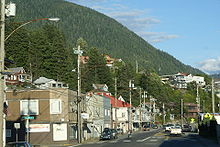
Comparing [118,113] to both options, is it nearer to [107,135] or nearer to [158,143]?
[107,135]

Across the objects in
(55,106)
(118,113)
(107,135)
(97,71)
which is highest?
(97,71)

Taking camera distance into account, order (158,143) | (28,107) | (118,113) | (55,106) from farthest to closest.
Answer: (118,113) → (55,106) → (28,107) → (158,143)

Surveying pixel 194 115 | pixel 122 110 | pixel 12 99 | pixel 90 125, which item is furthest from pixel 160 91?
pixel 12 99

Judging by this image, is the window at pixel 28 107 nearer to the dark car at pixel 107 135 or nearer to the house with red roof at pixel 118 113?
the dark car at pixel 107 135

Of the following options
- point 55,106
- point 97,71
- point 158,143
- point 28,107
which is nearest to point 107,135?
point 55,106

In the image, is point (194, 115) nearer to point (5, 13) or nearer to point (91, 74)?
point (91, 74)

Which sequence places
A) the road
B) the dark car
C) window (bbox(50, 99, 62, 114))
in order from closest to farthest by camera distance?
1. the road
2. window (bbox(50, 99, 62, 114))
3. the dark car

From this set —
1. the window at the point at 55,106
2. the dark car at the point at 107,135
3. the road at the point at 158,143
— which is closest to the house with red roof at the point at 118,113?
the dark car at the point at 107,135

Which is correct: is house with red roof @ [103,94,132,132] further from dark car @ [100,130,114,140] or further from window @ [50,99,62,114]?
window @ [50,99,62,114]

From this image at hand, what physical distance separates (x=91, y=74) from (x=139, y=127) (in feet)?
77.0

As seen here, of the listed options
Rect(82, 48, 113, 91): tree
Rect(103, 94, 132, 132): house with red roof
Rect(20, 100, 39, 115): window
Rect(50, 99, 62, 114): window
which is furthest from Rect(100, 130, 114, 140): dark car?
Rect(82, 48, 113, 91): tree

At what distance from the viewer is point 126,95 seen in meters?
145

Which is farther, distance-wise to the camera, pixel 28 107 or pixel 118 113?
pixel 118 113

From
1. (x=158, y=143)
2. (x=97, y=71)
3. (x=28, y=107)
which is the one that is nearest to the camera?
(x=158, y=143)
